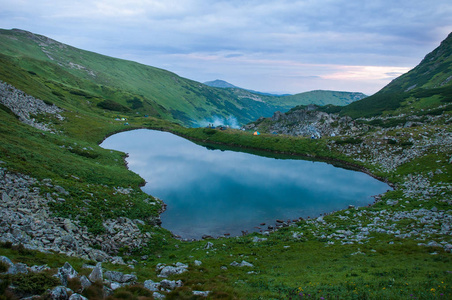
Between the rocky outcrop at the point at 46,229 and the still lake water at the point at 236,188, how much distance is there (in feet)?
34.3

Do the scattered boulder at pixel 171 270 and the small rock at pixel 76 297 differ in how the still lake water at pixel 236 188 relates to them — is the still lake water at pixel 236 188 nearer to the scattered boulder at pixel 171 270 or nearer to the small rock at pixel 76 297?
the scattered boulder at pixel 171 270

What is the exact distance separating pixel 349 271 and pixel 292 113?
6649 inches

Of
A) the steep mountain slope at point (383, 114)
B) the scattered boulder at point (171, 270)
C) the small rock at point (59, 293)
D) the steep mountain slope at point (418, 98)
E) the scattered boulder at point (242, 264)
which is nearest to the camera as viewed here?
the small rock at point (59, 293)

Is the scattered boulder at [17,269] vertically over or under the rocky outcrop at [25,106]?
under

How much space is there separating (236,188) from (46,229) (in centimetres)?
4110

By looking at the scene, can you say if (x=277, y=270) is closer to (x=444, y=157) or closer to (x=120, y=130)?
(x=444, y=157)

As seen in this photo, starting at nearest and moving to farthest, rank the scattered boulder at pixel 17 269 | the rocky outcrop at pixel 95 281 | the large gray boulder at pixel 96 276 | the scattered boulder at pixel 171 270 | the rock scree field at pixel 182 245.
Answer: the rocky outcrop at pixel 95 281 → the scattered boulder at pixel 17 269 → the large gray boulder at pixel 96 276 → the rock scree field at pixel 182 245 → the scattered boulder at pixel 171 270

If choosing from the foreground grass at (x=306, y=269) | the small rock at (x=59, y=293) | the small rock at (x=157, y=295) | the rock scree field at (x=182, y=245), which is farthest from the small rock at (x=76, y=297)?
the foreground grass at (x=306, y=269)

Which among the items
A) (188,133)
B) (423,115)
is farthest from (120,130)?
(423,115)

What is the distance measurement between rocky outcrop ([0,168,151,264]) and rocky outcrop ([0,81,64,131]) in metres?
49.3

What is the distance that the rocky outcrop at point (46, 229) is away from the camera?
18.9 metres

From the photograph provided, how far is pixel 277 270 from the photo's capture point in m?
21.6

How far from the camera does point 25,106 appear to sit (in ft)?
253

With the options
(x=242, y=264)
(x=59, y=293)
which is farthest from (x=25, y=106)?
(x=59, y=293)
